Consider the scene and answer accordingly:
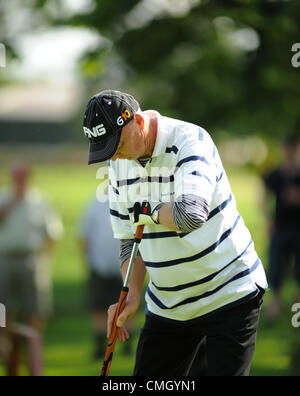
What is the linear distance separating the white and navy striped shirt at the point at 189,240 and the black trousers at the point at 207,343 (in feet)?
0.20

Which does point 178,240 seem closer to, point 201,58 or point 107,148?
point 107,148

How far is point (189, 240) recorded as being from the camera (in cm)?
321

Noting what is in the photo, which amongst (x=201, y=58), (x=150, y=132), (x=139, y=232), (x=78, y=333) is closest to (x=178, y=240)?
(x=139, y=232)

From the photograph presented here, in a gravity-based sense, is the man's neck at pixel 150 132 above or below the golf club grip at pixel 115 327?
above

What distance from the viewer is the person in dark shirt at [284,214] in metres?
8.34

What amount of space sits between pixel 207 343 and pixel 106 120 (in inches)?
47.0

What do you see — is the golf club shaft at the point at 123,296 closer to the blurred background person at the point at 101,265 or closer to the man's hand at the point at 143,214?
the man's hand at the point at 143,214

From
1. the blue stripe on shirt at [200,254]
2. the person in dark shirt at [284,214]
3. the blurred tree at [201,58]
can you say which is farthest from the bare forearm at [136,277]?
the person in dark shirt at [284,214]

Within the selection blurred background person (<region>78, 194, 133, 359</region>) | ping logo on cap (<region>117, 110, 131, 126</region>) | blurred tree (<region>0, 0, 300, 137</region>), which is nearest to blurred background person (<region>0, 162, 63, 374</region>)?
blurred background person (<region>78, 194, 133, 359</region>)

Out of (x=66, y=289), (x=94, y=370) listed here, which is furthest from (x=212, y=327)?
(x=66, y=289)

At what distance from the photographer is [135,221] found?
128 inches

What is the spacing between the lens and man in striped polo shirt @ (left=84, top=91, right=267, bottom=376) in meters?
3.11

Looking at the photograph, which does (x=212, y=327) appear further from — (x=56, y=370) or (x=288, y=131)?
(x=288, y=131)

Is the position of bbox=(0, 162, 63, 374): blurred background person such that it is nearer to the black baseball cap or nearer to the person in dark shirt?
the person in dark shirt
